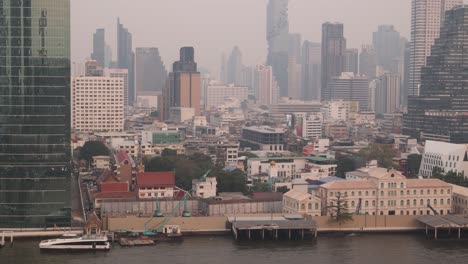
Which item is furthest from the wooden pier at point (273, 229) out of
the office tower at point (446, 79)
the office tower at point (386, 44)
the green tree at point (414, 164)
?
the office tower at point (386, 44)

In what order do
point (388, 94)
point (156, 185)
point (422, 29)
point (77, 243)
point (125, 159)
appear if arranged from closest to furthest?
point (77, 243)
point (156, 185)
point (125, 159)
point (422, 29)
point (388, 94)

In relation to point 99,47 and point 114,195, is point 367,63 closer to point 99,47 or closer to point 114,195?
point 99,47

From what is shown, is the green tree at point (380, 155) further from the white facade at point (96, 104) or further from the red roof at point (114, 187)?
the white facade at point (96, 104)

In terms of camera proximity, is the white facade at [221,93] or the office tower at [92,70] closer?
→ the office tower at [92,70]

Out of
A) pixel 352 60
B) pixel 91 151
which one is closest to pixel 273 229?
pixel 91 151

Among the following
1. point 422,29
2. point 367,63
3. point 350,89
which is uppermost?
point 422,29
